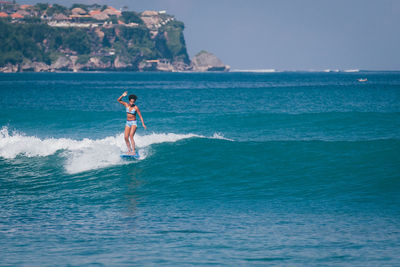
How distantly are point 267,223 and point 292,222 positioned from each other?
22.3 inches

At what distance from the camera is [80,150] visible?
1920cm

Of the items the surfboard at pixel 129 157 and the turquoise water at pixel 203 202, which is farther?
the surfboard at pixel 129 157

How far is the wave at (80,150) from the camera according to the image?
56.7 feet

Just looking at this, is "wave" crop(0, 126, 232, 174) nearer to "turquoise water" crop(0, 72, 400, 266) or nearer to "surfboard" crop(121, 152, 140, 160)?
"turquoise water" crop(0, 72, 400, 266)

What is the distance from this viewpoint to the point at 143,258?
8.76 metres

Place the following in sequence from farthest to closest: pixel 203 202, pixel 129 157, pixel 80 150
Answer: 1. pixel 80 150
2. pixel 129 157
3. pixel 203 202

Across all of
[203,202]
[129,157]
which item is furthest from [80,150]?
[203,202]

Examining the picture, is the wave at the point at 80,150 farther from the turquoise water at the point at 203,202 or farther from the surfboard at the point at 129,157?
the surfboard at the point at 129,157

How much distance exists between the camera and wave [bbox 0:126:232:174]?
1730cm

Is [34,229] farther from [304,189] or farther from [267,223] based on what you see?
[304,189]

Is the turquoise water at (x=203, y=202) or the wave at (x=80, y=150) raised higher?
the wave at (x=80, y=150)

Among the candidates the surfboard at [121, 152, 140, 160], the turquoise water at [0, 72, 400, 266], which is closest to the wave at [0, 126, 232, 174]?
the turquoise water at [0, 72, 400, 266]

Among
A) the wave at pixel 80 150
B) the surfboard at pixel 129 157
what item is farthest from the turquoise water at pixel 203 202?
the surfboard at pixel 129 157

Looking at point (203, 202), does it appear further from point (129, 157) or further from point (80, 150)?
point (80, 150)
